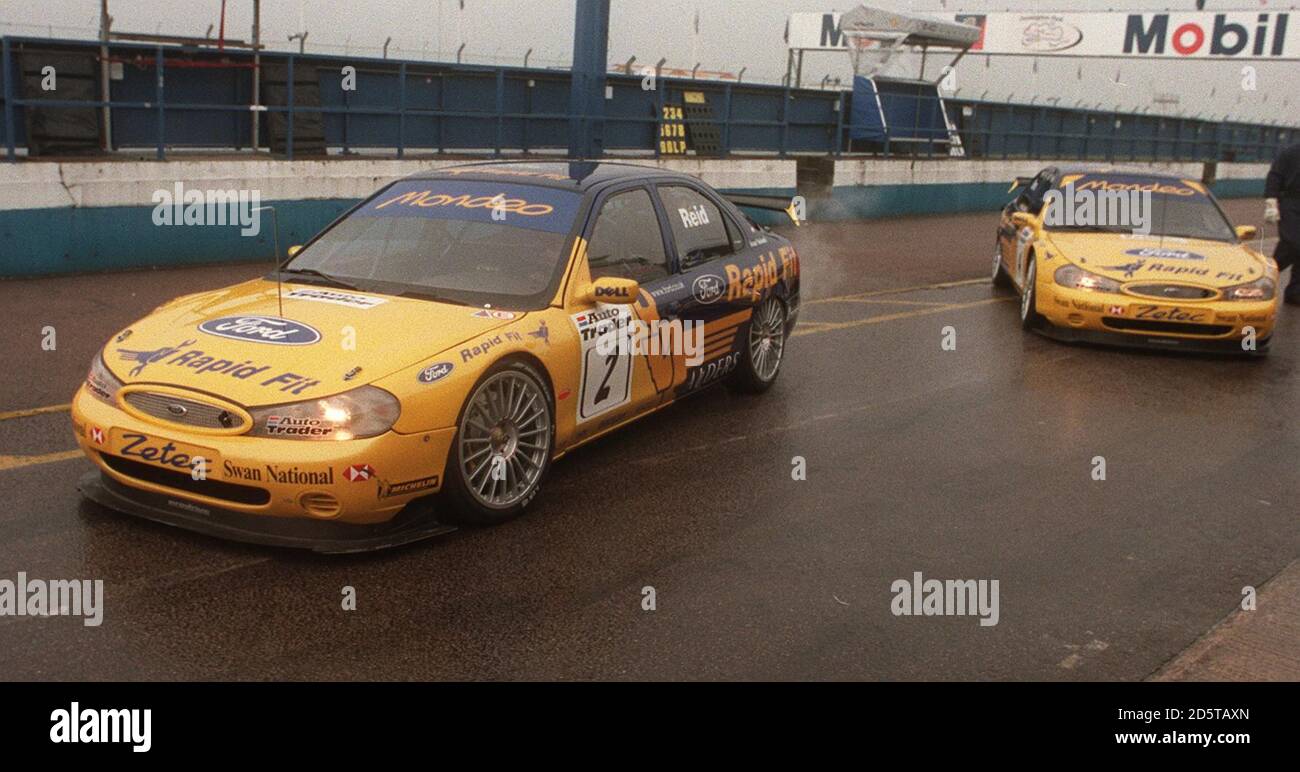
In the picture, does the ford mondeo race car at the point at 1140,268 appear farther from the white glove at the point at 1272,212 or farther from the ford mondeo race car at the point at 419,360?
the ford mondeo race car at the point at 419,360

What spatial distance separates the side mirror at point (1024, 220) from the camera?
10.9 m

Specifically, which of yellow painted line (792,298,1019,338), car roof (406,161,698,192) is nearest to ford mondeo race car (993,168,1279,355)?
yellow painted line (792,298,1019,338)

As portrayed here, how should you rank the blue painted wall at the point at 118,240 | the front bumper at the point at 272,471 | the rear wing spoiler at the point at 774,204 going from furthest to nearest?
1. the blue painted wall at the point at 118,240
2. the rear wing spoiler at the point at 774,204
3. the front bumper at the point at 272,471

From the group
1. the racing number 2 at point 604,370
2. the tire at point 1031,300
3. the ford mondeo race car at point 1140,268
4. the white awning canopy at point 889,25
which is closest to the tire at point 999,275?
→ the ford mondeo race car at point 1140,268

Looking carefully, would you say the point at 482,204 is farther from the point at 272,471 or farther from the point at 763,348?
the point at 763,348

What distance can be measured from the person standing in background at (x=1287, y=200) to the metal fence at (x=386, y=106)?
893cm

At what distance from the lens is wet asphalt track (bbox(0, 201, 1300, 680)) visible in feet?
13.2

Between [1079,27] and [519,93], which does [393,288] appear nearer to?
[519,93]

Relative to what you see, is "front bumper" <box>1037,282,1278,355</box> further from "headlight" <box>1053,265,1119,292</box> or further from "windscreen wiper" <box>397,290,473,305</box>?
"windscreen wiper" <box>397,290,473,305</box>

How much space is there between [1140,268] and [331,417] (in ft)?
23.7

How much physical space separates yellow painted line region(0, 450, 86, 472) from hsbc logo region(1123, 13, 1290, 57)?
5189 cm

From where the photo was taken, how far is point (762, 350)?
7.61 m

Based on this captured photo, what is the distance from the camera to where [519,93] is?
1739cm
